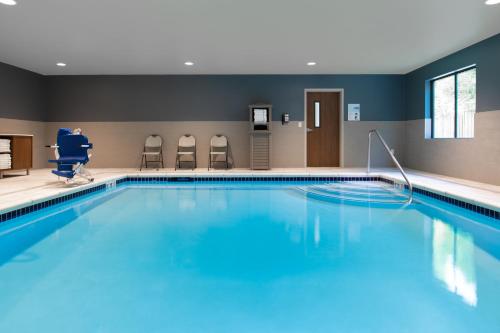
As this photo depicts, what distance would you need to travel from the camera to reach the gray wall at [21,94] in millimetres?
6922

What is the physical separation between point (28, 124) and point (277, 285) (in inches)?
299

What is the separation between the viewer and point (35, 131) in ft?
25.9

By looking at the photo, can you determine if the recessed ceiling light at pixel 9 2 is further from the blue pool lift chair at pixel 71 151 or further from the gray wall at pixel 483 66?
the gray wall at pixel 483 66

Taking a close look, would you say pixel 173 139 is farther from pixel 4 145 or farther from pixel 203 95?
pixel 4 145

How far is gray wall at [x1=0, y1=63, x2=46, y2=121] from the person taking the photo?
22.7 feet

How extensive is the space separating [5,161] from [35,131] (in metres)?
1.95

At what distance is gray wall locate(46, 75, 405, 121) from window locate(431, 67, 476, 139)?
3.71ft

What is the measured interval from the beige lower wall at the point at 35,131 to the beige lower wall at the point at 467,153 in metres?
8.29

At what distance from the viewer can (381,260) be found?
2.51 metres

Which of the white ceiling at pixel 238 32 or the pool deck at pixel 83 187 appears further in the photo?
the white ceiling at pixel 238 32

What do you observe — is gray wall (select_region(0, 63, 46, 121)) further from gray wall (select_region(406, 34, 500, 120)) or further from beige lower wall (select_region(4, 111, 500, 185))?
gray wall (select_region(406, 34, 500, 120))

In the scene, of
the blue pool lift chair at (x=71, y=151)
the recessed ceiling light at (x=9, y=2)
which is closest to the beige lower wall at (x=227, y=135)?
the blue pool lift chair at (x=71, y=151)

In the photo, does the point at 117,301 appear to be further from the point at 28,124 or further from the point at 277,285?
the point at 28,124

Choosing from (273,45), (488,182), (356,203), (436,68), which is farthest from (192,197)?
(436,68)
